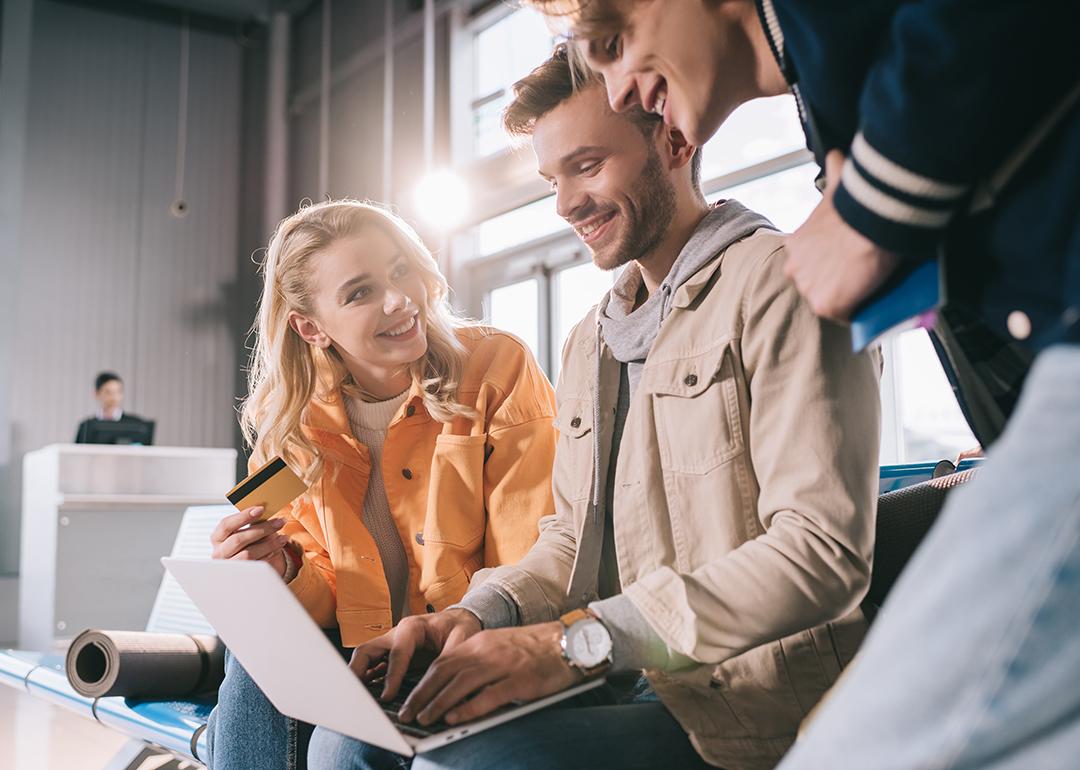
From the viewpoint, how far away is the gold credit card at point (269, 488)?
5.19ft

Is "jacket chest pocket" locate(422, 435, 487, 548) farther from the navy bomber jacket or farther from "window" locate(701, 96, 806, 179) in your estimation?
"window" locate(701, 96, 806, 179)

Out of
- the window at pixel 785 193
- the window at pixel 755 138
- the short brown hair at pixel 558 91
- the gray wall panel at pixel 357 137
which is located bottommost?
the short brown hair at pixel 558 91

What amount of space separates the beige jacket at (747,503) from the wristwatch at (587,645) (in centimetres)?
5

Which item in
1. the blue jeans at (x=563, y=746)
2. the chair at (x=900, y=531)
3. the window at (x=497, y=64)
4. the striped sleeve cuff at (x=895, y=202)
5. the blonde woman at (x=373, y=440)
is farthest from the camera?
the window at (x=497, y=64)

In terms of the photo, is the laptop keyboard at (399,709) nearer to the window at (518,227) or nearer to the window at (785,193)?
the window at (785,193)

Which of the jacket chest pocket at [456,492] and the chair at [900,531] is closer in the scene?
the chair at [900,531]

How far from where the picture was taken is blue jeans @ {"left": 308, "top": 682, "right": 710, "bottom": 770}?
100cm

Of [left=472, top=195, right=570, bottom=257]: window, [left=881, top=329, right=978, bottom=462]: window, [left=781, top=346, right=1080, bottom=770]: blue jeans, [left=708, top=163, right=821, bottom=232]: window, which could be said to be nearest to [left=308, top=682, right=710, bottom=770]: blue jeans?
[left=781, top=346, right=1080, bottom=770]: blue jeans

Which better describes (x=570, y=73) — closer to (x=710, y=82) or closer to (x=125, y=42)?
A: (x=710, y=82)

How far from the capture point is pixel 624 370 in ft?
4.76

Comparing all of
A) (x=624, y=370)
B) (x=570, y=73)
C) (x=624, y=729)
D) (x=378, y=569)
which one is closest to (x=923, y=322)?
(x=624, y=729)

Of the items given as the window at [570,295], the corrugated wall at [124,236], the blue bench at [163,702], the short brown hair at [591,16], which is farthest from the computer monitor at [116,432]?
the short brown hair at [591,16]

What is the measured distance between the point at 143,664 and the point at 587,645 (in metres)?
1.52

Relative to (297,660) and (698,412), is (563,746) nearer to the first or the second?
(297,660)
